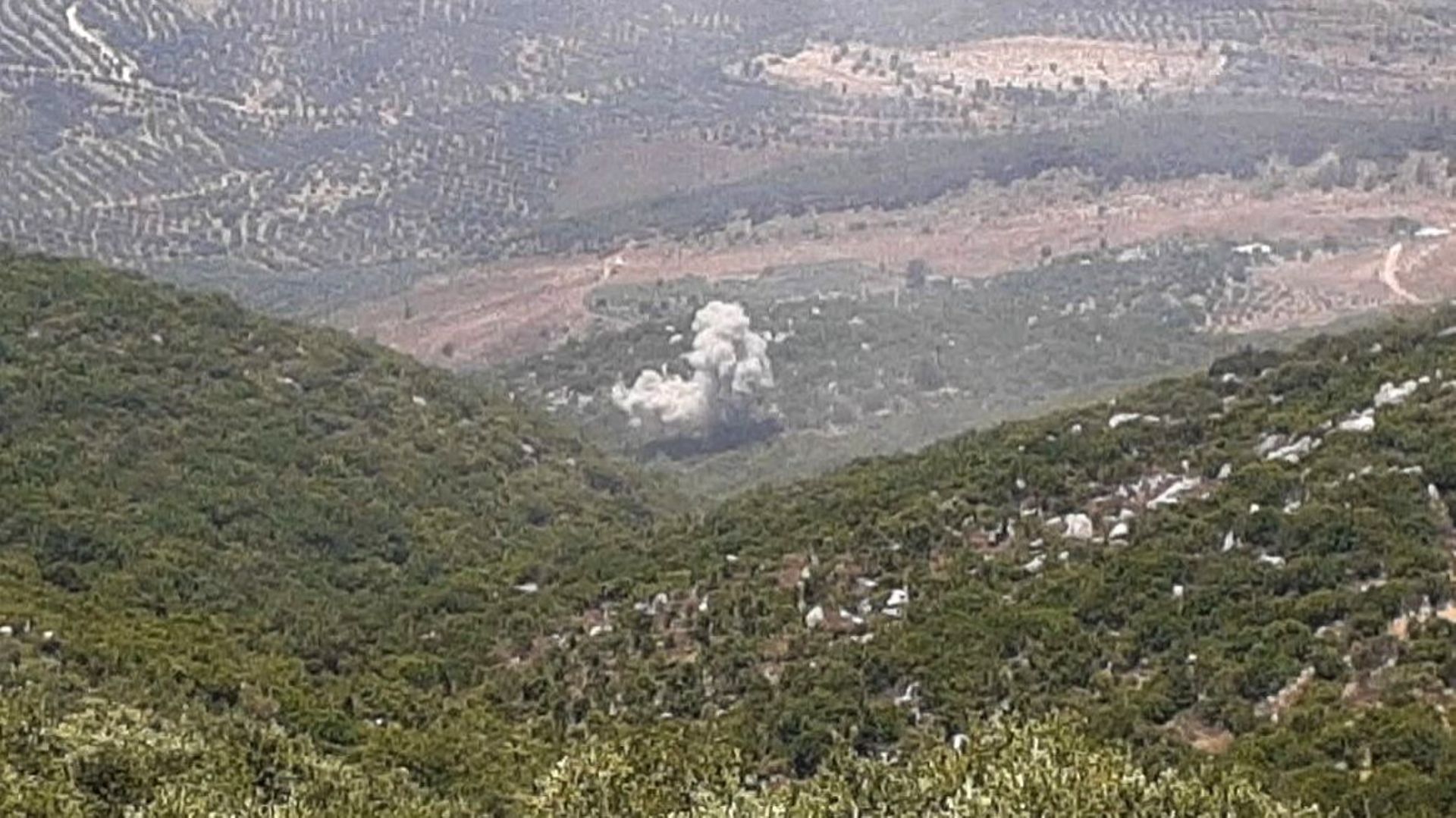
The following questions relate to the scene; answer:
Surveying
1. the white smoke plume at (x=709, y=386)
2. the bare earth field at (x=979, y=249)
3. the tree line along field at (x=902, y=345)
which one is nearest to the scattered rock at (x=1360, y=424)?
the tree line along field at (x=902, y=345)

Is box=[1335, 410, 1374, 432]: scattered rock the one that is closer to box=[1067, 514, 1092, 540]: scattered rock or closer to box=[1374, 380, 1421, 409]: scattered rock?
box=[1374, 380, 1421, 409]: scattered rock

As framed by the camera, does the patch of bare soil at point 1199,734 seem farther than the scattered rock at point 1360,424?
No

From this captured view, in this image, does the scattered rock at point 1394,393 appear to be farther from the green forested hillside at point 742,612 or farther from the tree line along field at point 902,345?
the tree line along field at point 902,345

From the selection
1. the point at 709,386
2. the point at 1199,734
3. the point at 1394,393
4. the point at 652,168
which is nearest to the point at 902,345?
the point at 709,386

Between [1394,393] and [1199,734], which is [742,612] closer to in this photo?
[1199,734]

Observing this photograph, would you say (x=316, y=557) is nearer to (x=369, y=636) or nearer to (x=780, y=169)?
(x=369, y=636)

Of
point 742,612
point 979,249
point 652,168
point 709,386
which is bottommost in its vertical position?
point 979,249
